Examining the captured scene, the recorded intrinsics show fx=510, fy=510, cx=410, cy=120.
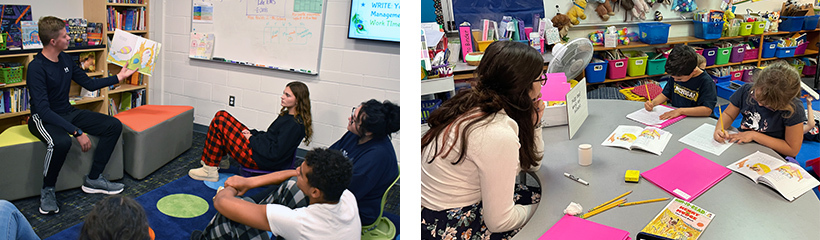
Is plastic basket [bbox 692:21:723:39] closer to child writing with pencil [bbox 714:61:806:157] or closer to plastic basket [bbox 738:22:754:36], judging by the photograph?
plastic basket [bbox 738:22:754:36]

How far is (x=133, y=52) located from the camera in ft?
3.30

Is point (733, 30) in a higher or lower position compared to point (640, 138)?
higher

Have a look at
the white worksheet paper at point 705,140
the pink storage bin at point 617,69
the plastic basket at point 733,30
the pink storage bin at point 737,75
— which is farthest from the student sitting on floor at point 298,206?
the pink storage bin at point 617,69

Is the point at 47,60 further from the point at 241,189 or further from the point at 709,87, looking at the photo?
the point at 709,87

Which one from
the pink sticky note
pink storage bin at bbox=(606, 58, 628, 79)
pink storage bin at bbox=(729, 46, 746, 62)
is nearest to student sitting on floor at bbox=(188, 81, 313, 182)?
the pink sticky note

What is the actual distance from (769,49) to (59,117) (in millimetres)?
4477

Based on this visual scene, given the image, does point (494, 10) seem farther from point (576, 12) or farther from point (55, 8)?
point (55, 8)

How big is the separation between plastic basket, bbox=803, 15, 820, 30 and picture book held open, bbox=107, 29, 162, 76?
398cm

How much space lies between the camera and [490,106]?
64.7 inches

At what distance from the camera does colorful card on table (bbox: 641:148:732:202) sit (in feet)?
6.18

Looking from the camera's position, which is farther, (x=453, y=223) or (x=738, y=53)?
(x=738, y=53)

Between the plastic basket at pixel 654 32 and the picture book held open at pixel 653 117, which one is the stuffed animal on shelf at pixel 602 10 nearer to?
the plastic basket at pixel 654 32

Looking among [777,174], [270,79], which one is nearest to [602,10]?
[777,174]

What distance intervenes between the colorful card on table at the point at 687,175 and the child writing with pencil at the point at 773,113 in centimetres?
38
